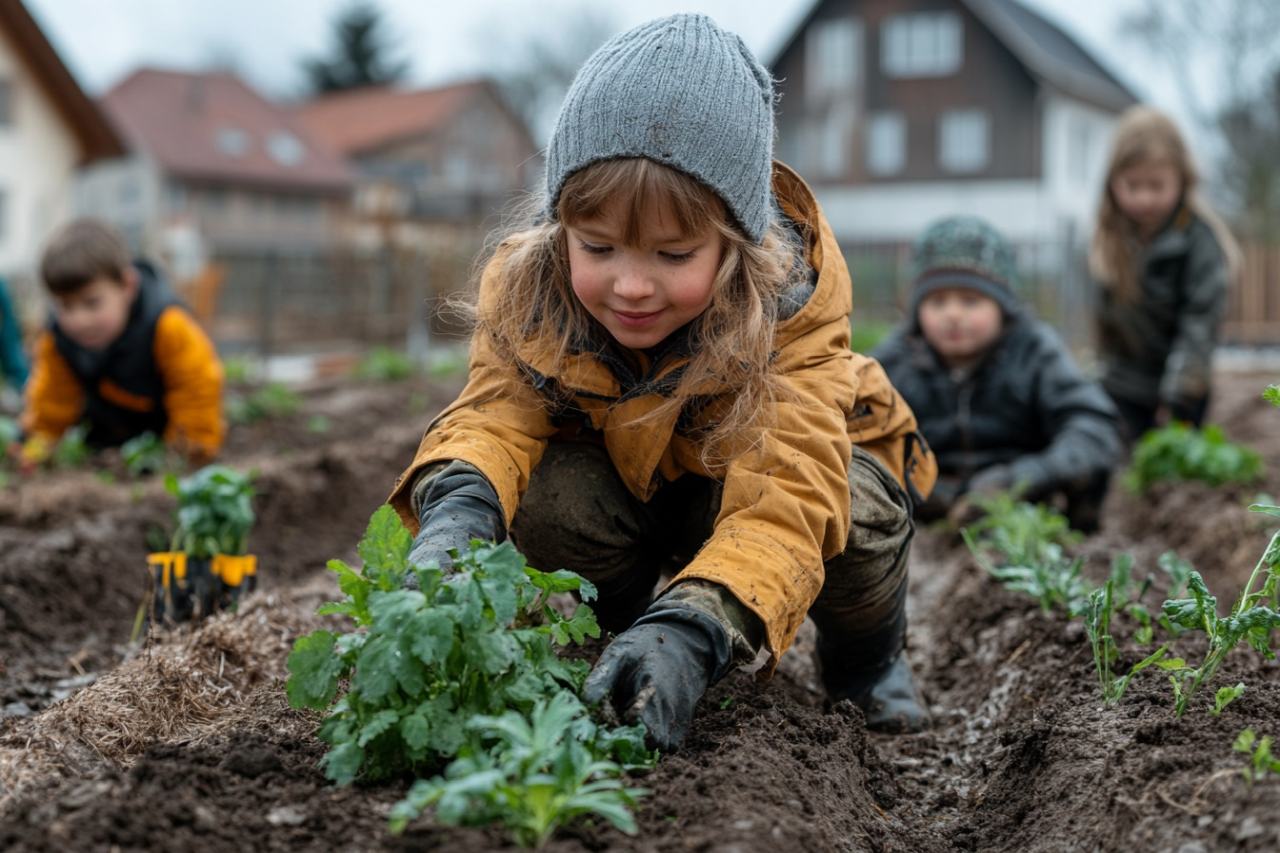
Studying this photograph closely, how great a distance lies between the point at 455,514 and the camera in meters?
2.38

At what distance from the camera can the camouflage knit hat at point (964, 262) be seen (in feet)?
17.0

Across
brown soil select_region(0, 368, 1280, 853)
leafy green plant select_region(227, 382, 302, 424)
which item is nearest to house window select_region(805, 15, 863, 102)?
leafy green plant select_region(227, 382, 302, 424)

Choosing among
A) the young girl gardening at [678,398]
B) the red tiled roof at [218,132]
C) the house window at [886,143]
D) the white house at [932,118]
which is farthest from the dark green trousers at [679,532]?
the red tiled roof at [218,132]

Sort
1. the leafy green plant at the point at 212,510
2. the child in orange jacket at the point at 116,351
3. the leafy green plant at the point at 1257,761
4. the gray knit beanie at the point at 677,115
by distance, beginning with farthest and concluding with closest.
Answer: the child in orange jacket at the point at 116,351
the leafy green plant at the point at 212,510
the gray knit beanie at the point at 677,115
the leafy green plant at the point at 1257,761

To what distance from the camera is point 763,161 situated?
256cm

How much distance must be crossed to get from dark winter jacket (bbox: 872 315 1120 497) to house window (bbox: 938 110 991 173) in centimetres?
2890

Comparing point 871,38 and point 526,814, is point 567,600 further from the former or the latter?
point 871,38

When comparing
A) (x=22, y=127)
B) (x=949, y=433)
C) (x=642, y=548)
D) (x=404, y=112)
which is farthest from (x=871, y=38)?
(x=642, y=548)

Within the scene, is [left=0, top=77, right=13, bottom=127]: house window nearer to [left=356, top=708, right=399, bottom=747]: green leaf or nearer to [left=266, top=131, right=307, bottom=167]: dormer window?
[left=266, top=131, right=307, bottom=167]: dormer window

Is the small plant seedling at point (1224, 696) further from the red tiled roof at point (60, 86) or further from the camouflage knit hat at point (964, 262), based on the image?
the red tiled roof at point (60, 86)

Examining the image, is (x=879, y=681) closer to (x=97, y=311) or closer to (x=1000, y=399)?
(x=1000, y=399)

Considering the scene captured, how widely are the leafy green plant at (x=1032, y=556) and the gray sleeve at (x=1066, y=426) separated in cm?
32

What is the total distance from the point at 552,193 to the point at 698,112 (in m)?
0.33

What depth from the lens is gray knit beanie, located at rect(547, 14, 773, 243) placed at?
95.5 inches
